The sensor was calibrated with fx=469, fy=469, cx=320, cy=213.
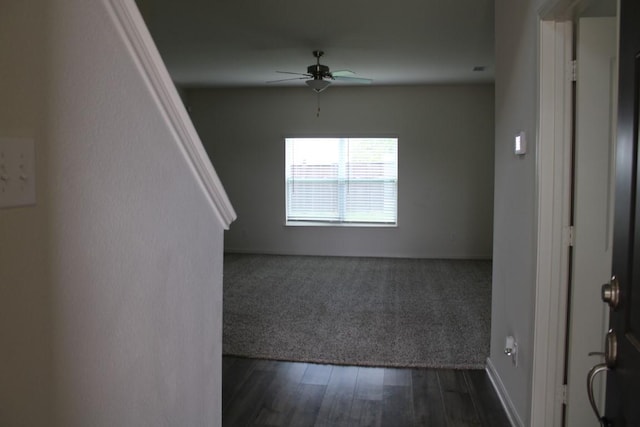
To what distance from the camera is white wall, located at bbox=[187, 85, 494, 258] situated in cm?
693

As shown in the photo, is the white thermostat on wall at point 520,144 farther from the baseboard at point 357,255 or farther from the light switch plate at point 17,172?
the baseboard at point 357,255

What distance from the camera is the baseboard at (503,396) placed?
2.32 metres

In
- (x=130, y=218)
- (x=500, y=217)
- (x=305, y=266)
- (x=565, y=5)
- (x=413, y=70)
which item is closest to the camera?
(x=130, y=218)

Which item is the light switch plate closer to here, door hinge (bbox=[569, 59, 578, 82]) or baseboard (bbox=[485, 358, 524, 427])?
door hinge (bbox=[569, 59, 578, 82])

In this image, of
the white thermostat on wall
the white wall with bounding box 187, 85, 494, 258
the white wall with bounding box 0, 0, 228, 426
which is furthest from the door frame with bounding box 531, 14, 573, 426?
the white wall with bounding box 187, 85, 494, 258

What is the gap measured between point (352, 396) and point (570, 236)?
1464 millimetres

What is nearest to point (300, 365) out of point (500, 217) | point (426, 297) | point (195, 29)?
point (500, 217)

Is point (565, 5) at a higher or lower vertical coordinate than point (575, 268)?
higher

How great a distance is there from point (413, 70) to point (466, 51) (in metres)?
1.00

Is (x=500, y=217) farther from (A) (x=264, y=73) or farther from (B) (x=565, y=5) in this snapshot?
(A) (x=264, y=73)

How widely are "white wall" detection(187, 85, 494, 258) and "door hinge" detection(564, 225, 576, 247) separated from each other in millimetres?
5081

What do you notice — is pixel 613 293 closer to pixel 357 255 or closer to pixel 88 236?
pixel 88 236

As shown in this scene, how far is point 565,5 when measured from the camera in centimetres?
183

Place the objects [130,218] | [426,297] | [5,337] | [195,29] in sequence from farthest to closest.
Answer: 1. [426,297]
2. [195,29]
3. [130,218]
4. [5,337]
